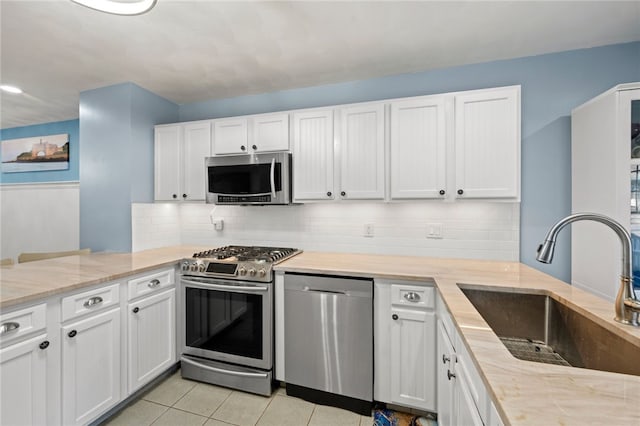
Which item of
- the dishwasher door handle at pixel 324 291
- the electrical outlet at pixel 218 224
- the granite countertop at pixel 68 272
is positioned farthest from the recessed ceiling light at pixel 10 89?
the dishwasher door handle at pixel 324 291

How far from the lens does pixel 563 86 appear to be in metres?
2.12

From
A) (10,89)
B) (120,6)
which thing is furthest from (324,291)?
(10,89)

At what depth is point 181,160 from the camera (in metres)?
2.82

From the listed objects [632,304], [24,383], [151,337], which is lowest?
[151,337]

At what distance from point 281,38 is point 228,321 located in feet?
6.99

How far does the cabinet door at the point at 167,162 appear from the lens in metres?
2.82

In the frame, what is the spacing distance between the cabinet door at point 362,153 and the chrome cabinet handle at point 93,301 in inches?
71.5

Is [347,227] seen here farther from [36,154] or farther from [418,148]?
[36,154]

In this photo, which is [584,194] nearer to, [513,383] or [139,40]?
[513,383]

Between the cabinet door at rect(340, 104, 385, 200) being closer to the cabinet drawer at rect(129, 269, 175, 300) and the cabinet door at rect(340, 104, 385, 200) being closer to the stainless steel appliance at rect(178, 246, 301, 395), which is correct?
the stainless steel appliance at rect(178, 246, 301, 395)

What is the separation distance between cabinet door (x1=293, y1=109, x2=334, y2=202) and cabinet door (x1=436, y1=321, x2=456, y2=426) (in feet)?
4.33

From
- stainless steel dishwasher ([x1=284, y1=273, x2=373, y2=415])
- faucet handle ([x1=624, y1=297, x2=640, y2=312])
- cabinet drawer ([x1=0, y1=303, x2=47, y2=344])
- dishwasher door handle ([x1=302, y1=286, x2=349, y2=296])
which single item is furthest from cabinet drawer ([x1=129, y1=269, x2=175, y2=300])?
faucet handle ([x1=624, y1=297, x2=640, y2=312])

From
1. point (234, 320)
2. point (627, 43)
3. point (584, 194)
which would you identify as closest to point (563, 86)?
point (627, 43)

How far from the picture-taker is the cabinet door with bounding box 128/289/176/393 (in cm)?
198
